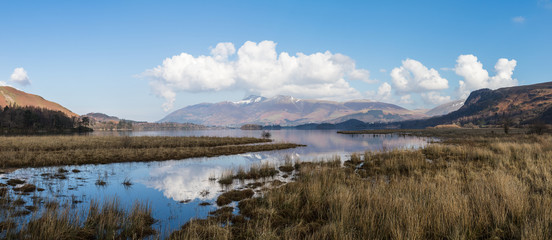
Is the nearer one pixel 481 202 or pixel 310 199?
pixel 481 202

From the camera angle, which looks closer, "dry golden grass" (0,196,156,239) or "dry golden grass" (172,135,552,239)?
"dry golden grass" (172,135,552,239)

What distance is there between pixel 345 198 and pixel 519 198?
5.10 meters

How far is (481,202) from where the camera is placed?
302 inches

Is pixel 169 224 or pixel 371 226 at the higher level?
pixel 371 226

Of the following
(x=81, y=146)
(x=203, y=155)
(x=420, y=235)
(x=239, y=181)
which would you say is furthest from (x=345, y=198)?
(x=81, y=146)

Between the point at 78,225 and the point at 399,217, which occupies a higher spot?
the point at 399,217

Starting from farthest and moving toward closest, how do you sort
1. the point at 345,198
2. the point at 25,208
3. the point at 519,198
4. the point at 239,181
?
the point at 239,181, the point at 25,208, the point at 345,198, the point at 519,198

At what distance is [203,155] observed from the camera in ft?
110

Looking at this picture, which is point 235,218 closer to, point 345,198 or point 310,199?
point 310,199

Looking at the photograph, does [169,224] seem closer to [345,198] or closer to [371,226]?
[345,198]

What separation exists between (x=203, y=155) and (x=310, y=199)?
2582 centimetres

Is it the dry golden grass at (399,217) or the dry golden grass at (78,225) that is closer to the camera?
the dry golden grass at (399,217)

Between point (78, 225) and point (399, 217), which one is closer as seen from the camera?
point (399, 217)

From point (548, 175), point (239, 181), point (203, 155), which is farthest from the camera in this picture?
point (203, 155)
